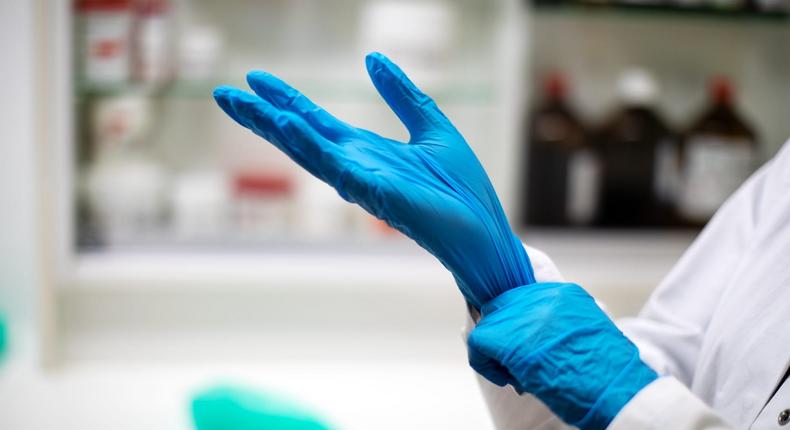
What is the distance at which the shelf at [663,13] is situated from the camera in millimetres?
1351

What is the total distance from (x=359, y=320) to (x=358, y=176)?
88 cm

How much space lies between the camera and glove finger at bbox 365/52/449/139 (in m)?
0.57

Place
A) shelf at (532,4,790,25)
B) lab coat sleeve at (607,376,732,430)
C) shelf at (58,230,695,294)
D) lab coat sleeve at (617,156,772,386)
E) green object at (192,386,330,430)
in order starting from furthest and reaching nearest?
shelf at (532,4,790,25) < shelf at (58,230,695,294) < green object at (192,386,330,430) < lab coat sleeve at (617,156,772,386) < lab coat sleeve at (607,376,732,430)

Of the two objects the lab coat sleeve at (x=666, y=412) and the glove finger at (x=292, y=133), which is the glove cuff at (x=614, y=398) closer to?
the lab coat sleeve at (x=666, y=412)

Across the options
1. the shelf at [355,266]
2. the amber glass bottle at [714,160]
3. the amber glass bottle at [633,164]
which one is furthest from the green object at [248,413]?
the amber glass bottle at [714,160]

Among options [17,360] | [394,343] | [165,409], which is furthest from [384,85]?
[17,360]

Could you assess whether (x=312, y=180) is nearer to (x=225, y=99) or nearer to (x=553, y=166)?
(x=553, y=166)

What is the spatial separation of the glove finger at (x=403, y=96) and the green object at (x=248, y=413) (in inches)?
25.7

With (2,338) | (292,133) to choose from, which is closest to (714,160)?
(292,133)

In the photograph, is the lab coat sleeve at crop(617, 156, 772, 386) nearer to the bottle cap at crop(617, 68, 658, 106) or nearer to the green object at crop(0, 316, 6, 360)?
the bottle cap at crop(617, 68, 658, 106)

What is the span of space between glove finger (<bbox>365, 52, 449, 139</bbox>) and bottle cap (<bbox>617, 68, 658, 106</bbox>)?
2.93 feet

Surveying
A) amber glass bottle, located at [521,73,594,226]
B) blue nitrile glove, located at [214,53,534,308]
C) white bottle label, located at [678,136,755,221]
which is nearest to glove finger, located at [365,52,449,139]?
blue nitrile glove, located at [214,53,534,308]

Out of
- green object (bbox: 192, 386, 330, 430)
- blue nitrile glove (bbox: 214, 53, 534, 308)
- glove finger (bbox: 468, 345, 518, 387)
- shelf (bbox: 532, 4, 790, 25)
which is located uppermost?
shelf (bbox: 532, 4, 790, 25)

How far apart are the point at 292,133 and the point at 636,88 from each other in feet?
3.43
